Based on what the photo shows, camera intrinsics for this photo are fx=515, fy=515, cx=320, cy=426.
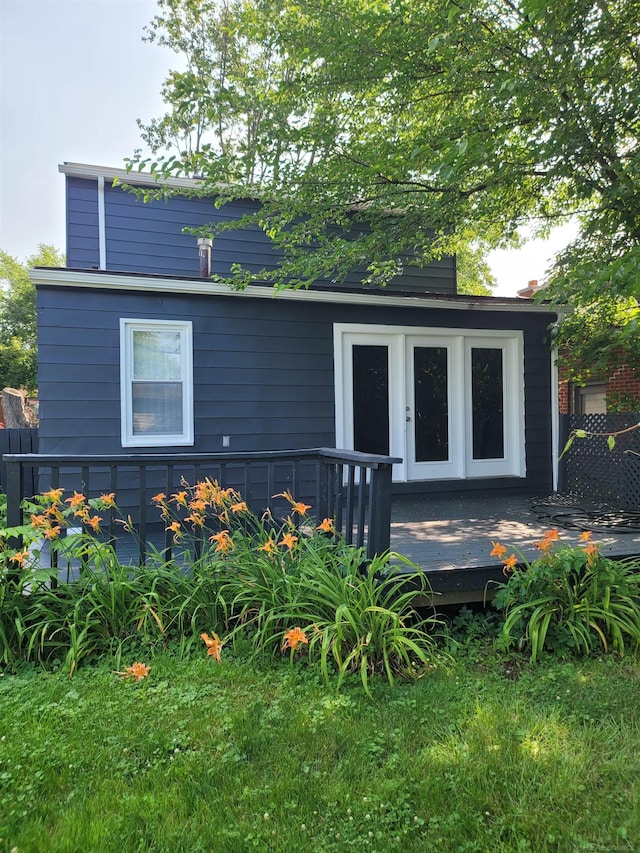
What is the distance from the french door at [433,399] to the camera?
641 centimetres

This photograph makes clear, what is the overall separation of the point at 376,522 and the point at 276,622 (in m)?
0.86

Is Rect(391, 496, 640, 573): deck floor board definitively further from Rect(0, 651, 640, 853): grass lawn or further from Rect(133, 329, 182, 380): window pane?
Rect(133, 329, 182, 380): window pane

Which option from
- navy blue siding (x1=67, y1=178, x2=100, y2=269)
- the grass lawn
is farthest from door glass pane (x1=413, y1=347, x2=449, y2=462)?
navy blue siding (x1=67, y1=178, x2=100, y2=269)

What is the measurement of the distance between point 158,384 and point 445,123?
3995mm

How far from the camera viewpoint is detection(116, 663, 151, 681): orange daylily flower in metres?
2.49

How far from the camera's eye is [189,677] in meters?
2.62

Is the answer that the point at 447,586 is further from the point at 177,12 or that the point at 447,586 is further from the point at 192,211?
the point at 177,12

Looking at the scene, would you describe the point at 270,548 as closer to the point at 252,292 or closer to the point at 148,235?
the point at 252,292

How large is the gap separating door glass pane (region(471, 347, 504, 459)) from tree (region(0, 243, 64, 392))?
1350cm

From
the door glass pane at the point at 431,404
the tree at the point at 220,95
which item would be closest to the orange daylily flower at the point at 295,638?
the door glass pane at the point at 431,404

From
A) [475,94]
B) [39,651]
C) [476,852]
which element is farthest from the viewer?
[475,94]

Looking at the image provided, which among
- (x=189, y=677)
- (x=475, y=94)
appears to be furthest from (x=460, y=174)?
(x=189, y=677)

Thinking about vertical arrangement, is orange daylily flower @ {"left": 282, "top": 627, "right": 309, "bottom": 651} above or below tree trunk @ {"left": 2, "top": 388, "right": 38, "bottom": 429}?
below

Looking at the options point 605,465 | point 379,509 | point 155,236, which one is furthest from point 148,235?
point 605,465
